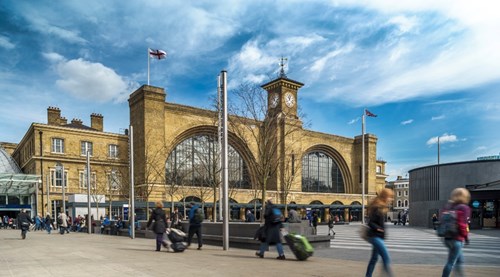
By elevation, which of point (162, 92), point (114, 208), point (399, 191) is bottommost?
point (399, 191)

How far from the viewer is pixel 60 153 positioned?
46.0 m

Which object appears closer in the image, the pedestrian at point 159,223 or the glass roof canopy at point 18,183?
the pedestrian at point 159,223

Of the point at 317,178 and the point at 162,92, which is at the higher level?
the point at 162,92

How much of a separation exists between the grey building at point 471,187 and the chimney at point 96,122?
44005 millimetres

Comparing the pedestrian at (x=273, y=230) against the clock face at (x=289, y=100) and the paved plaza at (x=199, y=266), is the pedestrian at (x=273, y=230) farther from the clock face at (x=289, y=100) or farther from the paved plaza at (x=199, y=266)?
the clock face at (x=289, y=100)

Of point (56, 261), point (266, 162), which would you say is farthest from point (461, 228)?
point (266, 162)

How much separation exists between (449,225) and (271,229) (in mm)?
5023

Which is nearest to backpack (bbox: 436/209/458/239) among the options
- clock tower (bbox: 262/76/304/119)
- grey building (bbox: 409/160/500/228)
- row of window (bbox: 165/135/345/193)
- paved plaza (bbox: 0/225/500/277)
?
paved plaza (bbox: 0/225/500/277)

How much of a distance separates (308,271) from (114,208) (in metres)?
37.8

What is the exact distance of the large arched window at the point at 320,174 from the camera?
209 feet

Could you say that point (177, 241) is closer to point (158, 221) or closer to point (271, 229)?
point (158, 221)

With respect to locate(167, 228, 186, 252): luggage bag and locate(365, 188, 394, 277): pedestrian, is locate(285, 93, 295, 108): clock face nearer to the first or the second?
locate(167, 228, 186, 252): luggage bag

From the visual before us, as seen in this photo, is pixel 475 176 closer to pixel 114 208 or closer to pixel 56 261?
pixel 56 261

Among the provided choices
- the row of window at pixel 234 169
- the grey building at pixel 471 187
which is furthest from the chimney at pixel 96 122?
the grey building at pixel 471 187
